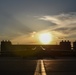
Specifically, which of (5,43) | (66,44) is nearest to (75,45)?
(66,44)

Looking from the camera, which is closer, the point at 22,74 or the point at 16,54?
the point at 22,74

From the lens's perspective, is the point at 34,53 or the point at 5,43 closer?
the point at 34,53

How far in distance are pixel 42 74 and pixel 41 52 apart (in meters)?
22.8

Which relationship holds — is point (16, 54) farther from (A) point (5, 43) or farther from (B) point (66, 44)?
(B) point (66, 44)

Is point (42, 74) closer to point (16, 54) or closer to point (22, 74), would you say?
point (22, 74)

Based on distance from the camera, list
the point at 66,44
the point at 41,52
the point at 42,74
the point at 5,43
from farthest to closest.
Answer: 1. the point at 66,44
2. the point at 5,43
3. the point at 41,52
4. the point at 42,74

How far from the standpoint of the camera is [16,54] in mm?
38938

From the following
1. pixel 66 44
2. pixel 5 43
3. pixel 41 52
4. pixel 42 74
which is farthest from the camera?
pixel 66 44

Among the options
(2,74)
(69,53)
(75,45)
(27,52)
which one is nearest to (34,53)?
(27,52)

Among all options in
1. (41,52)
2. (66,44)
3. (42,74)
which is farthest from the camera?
(66,44)

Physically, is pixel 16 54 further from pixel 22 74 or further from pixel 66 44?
pixel 22 74

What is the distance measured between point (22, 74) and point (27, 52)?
79.4ft

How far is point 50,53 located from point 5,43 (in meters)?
13.3

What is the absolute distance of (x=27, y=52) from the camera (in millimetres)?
38875
